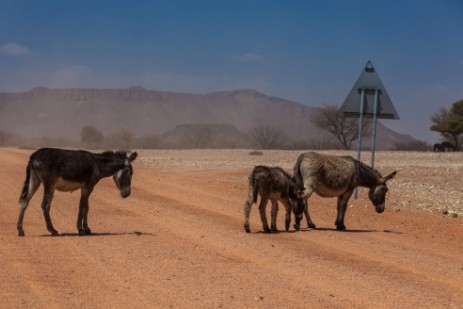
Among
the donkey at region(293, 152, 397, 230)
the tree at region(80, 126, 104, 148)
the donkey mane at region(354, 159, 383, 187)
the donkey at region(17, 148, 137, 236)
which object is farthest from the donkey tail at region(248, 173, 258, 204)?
the tree at region(80, 126, 104, 148)

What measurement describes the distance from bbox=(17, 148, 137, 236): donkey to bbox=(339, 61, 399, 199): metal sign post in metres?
8.81

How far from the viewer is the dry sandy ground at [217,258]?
8.30 meters

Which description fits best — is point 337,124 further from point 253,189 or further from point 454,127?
point 253,189

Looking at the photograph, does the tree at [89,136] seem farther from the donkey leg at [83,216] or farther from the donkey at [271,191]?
the donkey leg at [83,216]

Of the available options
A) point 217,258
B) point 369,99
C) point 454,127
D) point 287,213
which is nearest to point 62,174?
point 217,258

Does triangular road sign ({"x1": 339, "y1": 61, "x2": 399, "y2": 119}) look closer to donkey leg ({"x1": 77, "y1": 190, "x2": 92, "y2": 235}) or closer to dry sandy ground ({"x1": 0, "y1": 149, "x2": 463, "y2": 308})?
dry sandy ground ({"x1": 0, "y1": 149, "x2": 463, "y2": 308})

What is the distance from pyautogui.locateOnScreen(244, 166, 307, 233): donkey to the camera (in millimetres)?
13938

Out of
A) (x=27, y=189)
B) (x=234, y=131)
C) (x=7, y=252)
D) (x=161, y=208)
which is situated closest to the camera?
(x=7, y=252)

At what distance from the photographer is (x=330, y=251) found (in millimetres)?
11992

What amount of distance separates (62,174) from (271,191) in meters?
4.00

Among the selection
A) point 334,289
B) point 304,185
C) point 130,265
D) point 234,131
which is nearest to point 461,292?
point 334,289

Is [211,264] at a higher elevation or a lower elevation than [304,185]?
lower

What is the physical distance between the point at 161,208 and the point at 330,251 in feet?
22.7

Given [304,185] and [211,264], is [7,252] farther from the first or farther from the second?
[304,185]
